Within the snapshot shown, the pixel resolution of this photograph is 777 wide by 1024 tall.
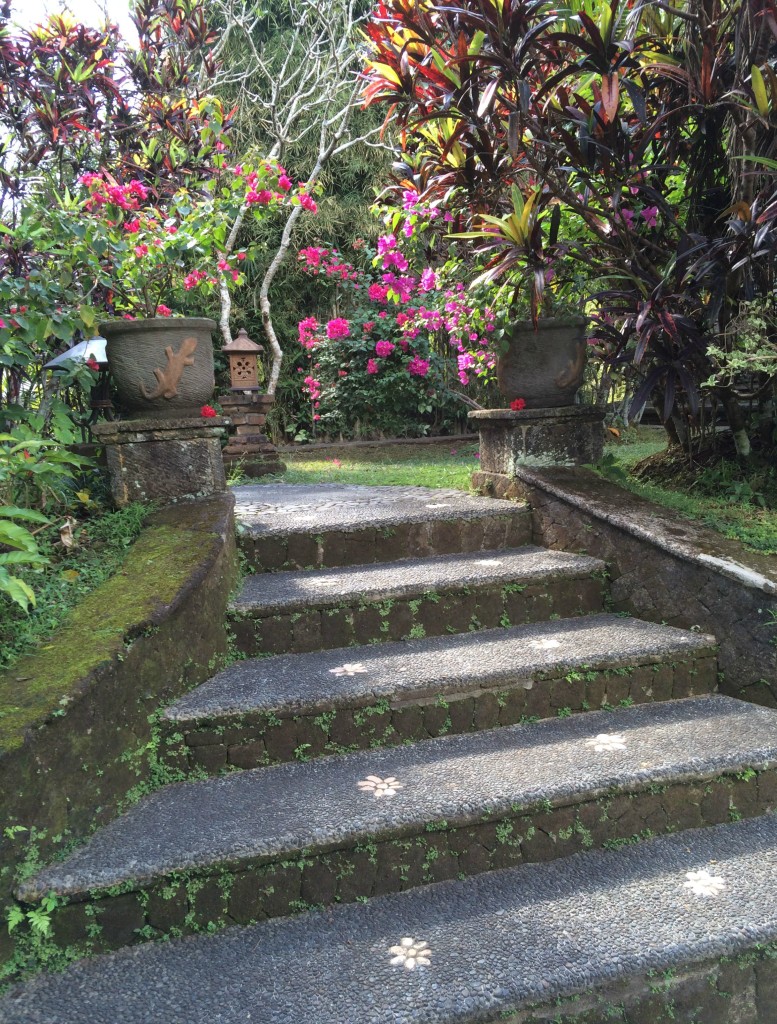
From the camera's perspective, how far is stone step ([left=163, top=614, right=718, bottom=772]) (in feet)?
6.45

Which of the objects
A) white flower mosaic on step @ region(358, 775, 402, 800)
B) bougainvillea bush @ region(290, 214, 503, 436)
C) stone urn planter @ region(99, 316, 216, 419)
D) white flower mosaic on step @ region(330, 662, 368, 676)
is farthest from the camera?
bougainvillea bush @ region(290, 214, 503, 436)

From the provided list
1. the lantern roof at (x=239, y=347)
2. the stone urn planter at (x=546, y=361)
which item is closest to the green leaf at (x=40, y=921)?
the stone urn planter at (x=546, y=361)

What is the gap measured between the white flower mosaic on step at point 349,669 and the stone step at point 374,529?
667 millimetres

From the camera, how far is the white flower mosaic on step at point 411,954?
4.68 ft

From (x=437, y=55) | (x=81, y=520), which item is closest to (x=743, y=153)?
(x=437, y=55)

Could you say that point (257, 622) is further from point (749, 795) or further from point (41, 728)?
point (749, 795)

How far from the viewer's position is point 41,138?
448cm

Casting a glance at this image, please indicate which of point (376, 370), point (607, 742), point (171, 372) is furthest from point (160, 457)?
point (376, 370)

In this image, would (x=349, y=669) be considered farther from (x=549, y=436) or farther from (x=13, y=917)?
(x=549, y=436)

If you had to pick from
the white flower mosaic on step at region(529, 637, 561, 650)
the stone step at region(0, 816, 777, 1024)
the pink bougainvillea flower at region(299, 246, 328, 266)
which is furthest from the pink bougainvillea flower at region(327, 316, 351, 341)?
the stone step at region(0, 816, 777, 1024)

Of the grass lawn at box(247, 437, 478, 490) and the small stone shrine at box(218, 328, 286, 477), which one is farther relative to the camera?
the small stone shrine at box(218, 328, 286, 477)

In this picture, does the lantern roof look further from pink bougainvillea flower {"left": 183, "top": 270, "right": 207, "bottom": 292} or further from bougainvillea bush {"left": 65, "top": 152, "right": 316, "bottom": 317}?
pink bougainvillea flower {"left": 183, "top": 270, "right": 207, "bottom": 292}

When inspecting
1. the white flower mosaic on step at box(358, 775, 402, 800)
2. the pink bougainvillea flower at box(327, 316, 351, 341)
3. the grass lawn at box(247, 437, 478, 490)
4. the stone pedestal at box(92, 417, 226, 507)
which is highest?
the pink bougainvillea flower at box(327, 316, 351, 341)

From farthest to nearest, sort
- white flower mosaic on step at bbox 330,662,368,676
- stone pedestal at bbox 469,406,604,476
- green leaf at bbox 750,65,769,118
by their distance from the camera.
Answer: stone pedestal at bbox 469,406,604,476
green leaf at bbox 750,65,769,118
white flower mosaic on step at bbox 330,662,368,676
